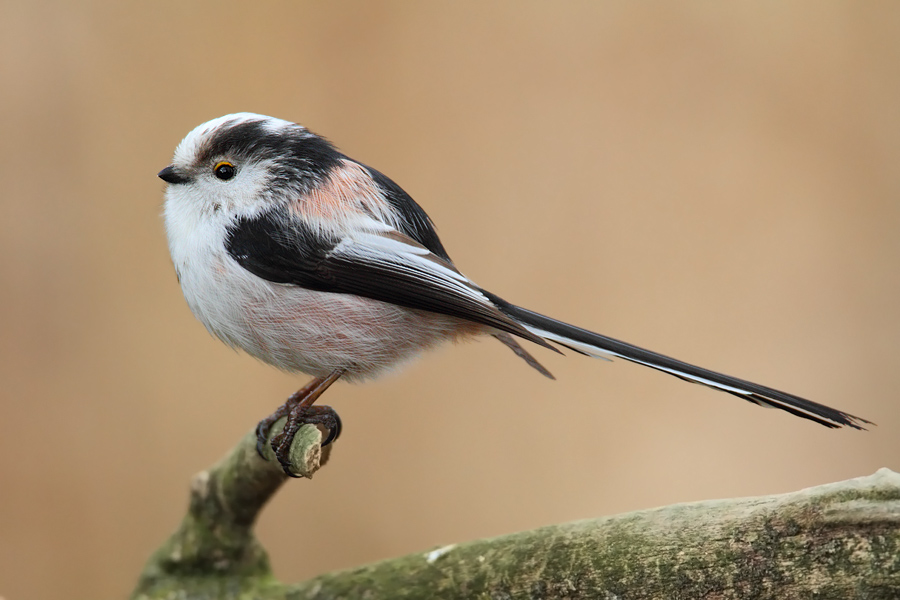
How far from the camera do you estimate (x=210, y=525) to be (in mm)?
1527

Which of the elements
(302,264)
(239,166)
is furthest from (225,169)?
(302,264)

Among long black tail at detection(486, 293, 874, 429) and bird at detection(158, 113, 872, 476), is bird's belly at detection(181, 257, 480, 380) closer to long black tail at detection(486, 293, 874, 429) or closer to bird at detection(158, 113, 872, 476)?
bird at detection(158, 113, 872, 476)

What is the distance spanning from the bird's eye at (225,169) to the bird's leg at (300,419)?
35cm

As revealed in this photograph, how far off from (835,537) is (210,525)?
1214mm

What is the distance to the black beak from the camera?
3.83ft

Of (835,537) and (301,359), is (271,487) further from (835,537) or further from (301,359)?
(835,537)

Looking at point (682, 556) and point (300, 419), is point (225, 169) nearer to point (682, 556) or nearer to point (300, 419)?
point (300, 419)

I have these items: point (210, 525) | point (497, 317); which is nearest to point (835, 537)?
point (497, 317)

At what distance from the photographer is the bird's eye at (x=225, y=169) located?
1.16 meters

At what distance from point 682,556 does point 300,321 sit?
63 centimetres

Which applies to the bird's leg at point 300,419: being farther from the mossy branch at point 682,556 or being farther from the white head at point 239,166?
the white head at point 239,166

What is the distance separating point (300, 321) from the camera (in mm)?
1131

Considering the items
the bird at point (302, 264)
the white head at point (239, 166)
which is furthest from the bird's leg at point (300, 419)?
the white head at point (239, 166)

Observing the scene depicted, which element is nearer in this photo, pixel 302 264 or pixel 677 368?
pixel 677 368
